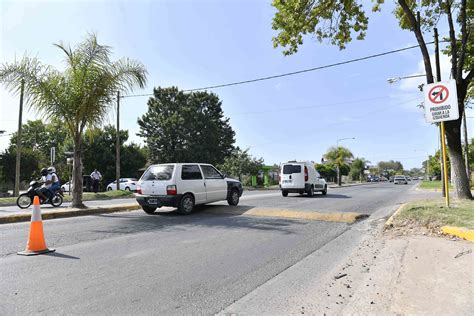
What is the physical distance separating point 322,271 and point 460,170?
9.36 metres

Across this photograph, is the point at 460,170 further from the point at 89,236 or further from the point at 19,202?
the point at 19,202

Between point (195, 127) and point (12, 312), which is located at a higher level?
point (195, 127)

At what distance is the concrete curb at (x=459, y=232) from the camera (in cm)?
672

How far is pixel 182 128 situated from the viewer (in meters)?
47.8

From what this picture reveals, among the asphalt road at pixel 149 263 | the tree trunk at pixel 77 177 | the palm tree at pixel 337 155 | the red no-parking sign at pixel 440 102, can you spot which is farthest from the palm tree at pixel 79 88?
the palm tree at pixel 337 155

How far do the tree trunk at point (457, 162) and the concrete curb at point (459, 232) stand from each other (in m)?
5.86

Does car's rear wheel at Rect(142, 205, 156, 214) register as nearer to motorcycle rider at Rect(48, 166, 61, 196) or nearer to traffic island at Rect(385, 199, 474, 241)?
motorcycle rider at Rect(48, 166, 61, 196)

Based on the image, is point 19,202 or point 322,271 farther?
point 19,202

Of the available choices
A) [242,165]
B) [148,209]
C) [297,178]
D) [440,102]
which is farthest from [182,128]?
[440,102]

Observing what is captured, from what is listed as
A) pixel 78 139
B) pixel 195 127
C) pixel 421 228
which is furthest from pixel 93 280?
pixel 195 127

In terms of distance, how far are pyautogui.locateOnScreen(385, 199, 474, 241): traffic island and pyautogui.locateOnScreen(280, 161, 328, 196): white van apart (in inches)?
441

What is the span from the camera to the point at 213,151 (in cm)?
4991

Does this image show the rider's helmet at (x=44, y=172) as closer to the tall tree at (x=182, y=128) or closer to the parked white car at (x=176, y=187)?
the parked white car at (x=176, y=187)

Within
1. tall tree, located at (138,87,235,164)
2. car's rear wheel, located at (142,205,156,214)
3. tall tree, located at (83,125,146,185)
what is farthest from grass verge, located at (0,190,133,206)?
tall tree, located at (138,87,235,164)
